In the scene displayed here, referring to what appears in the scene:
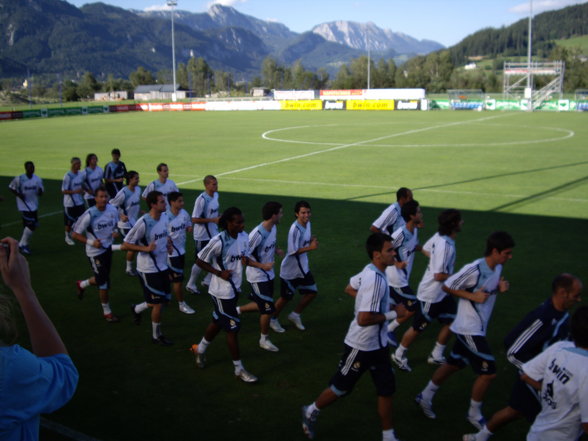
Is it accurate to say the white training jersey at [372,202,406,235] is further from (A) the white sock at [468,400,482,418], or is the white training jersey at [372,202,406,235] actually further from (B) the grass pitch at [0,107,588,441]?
(A) the white sock at [468,400,482,418]

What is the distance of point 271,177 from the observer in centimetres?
2169

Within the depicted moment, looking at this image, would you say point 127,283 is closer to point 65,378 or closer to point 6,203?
point 65,378

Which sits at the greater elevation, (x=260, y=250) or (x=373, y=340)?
(x=260, y=250)

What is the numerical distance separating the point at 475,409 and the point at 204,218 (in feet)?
20.2

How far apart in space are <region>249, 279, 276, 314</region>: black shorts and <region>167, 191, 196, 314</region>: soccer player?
6.37ft

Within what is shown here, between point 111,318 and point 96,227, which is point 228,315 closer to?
point 111,318

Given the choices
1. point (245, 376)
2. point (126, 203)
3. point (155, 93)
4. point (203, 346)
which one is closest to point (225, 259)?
point (203, 346)

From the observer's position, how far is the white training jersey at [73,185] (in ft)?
44.0

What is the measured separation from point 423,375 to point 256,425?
236 cm

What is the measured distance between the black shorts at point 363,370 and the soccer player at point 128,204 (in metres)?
6.90

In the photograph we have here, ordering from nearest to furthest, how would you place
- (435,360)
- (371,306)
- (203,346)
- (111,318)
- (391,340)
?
(371,306)
(391,340)
(203,346)
(435,360)
(111,318)

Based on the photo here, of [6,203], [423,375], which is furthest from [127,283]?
[6,203]

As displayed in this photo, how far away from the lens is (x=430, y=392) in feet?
20.1

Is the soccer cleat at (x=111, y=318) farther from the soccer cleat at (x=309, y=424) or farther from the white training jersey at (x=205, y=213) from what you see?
the soccer cleat at (x=309, y=424)
